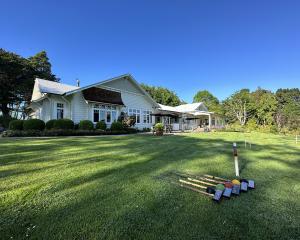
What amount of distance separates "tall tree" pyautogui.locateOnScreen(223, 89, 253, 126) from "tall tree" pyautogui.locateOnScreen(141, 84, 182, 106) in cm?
1590

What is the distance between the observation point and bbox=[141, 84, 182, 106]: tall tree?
1964 inches

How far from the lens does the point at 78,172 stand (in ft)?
13.3

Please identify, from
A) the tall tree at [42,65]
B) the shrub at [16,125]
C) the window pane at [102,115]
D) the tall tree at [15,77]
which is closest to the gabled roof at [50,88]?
the shrub at [16,125]

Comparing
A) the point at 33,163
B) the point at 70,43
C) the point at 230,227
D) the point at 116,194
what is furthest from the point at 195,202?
the point at 70,43

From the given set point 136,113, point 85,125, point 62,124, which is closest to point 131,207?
point 62,124

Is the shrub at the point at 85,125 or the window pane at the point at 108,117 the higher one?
the window pane at the point at 108,117

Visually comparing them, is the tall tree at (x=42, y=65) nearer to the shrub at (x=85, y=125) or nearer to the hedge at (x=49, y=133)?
the shrub at (x=85, y=125)

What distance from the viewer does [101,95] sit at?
1838 centimetres

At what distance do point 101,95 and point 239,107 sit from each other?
32312mm

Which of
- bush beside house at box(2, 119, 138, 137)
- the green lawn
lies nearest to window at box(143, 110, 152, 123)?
bush beside house at box(2, 119, 138, 137)

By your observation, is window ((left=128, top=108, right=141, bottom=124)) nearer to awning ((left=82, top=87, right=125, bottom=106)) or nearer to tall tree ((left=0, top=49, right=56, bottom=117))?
awning ((left=82, top=87, right=125, bottom=106))

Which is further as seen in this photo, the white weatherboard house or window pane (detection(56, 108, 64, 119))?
window pane (detection(56, 108, 64, 119))

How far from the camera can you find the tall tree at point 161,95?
49.9m

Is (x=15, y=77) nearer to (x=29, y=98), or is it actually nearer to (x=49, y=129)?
(x=29, y=98)
